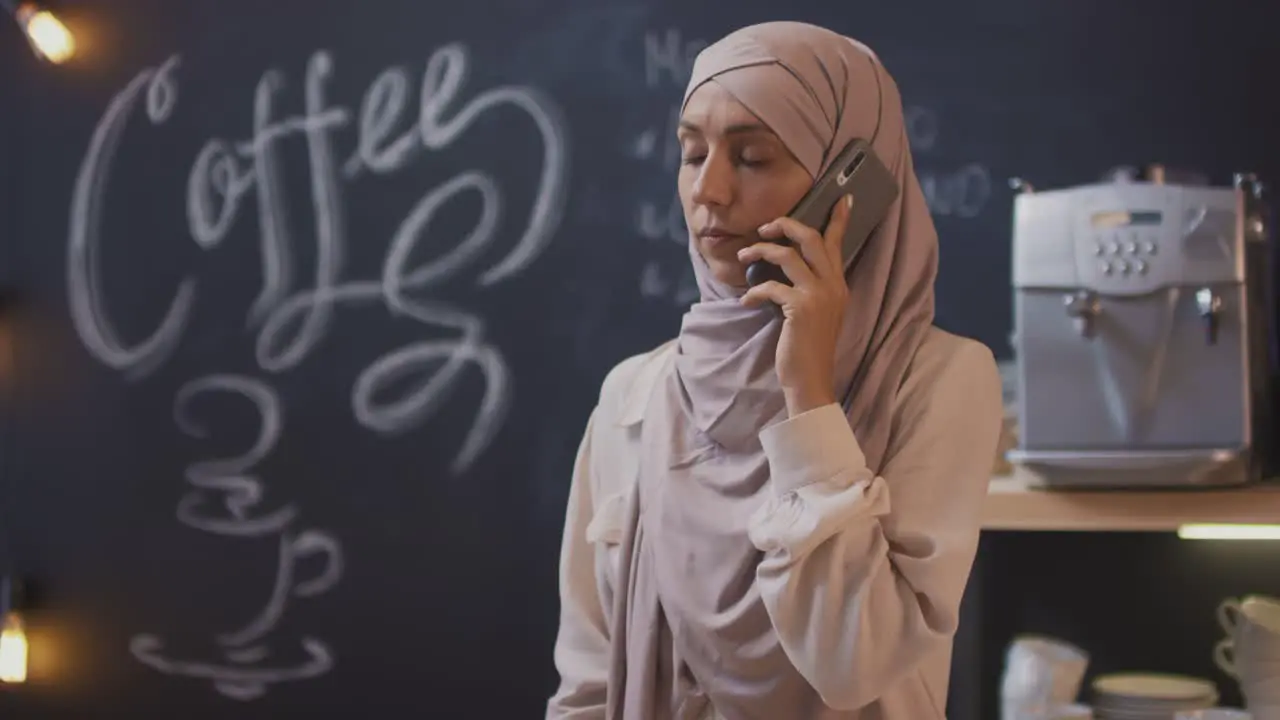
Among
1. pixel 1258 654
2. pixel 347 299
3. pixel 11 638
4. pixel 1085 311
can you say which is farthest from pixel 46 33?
pixel 1258 654

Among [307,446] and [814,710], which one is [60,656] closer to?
[307,446]

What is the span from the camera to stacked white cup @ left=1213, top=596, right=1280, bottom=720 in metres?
2.13

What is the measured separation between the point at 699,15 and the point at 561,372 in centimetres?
66

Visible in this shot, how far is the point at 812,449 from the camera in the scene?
114 centimetres

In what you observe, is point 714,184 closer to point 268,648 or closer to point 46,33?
point 268,648

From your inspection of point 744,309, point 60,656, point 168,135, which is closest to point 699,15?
point 168,135

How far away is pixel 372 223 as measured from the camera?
279 centimetres

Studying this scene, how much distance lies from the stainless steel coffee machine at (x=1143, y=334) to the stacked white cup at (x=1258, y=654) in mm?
242

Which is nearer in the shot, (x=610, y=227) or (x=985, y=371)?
(x=985, y=371)

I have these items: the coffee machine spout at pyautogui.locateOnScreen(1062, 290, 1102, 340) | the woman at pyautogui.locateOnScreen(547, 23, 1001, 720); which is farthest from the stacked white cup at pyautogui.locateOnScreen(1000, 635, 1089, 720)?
the woman at pyautogui.locateOnScreen(547, 23, 1001, 720)

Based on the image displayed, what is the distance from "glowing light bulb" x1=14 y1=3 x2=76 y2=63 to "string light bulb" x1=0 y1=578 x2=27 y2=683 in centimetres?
100

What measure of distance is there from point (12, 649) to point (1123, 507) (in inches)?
79.0

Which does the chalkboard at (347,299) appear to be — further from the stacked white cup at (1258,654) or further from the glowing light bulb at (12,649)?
the stacked white cup at (1258,654)

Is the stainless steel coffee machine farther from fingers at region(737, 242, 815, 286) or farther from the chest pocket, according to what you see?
fingers at region(737, 242, 815, 286)
